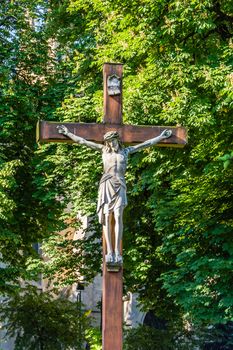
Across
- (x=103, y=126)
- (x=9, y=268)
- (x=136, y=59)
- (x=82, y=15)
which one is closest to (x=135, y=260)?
(x=9, y=268)

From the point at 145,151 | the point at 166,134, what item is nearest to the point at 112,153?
the point at 166,134

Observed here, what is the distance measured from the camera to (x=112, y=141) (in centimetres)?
909

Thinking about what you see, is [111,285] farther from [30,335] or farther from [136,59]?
[30,335]

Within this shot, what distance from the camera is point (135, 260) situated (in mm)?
18812

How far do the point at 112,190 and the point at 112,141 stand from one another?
0.62 meters

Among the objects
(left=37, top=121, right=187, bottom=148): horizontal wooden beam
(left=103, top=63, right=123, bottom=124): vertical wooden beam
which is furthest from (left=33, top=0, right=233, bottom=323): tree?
(left=103, top=63, right=123, bottom=124): vertical wooden beam

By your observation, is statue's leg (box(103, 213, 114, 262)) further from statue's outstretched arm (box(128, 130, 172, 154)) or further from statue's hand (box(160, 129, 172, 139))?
statue's hand (box(160, 129, 172, 139))

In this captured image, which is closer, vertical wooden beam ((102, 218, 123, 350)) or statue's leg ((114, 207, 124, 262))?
vertical wooden beam ((102, 218, 123, 350))

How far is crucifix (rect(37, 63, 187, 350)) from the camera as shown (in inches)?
336

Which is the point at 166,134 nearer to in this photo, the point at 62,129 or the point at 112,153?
the point at 112,153

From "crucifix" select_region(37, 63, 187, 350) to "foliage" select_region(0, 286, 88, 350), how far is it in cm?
1173

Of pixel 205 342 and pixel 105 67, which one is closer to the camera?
pixel 105 67

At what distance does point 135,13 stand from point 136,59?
99 cm

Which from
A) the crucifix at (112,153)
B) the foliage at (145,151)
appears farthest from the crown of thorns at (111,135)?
the foliage at (145,151)
